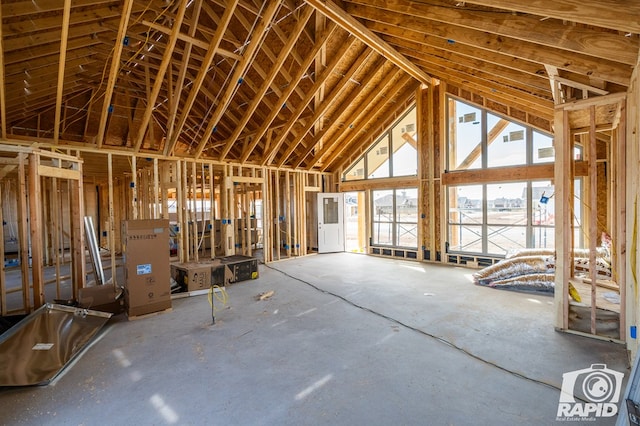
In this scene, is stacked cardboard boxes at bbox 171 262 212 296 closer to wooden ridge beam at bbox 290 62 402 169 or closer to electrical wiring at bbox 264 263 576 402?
electrical wiring at bbox 264 263 576 402

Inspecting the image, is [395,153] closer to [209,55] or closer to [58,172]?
[209,55]

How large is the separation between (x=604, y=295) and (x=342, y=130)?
679 cm

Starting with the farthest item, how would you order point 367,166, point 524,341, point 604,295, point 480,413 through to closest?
point 367,166, point 604,295, point 524,341, point 480,413

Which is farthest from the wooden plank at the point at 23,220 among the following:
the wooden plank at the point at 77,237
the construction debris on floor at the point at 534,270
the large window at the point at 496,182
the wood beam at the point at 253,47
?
the large window at the point at 496,182

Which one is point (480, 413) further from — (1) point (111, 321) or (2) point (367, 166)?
(2) point (367, 166)

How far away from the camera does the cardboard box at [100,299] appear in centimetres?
439

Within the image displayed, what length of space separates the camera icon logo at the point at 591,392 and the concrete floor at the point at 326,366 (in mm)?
76

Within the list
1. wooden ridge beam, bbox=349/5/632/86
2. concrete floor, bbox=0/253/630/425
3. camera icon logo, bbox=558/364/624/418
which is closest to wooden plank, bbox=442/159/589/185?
concrete floor, bbox=0/253/630/425

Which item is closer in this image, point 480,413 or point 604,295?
point 480,413

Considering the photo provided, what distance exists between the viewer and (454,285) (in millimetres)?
5992

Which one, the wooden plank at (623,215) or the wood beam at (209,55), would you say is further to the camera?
the wood beam at (209,55)

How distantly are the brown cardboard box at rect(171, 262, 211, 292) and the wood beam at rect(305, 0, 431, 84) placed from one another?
198 inches

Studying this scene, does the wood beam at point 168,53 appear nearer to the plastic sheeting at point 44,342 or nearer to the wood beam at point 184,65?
the wood beam at point 184,65

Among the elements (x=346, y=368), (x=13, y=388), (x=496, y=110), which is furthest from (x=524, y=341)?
(x=496, y=110)
